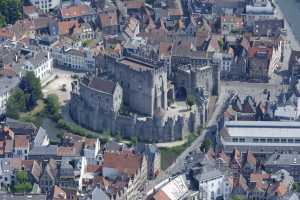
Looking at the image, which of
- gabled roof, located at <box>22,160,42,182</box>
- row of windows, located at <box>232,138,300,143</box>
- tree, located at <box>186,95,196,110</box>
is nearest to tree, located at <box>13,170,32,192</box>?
gabled roof, located at <box>22,160,42,182</box>

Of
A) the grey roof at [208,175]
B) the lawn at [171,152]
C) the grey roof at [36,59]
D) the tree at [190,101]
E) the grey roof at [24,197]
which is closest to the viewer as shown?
the grey roof at [24,197]

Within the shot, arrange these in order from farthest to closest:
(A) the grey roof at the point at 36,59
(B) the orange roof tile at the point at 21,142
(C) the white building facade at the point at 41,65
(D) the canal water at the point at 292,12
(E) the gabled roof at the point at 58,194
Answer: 1. (D) the canal water at the point at 292,12
2. (A) the grey roof at the point at 36,59
3. (C) the white building facade at the point at 41,65
4. (B) the orange roof tile at the point at 21,142
5. (E) the gabled roof at the point at 58,194

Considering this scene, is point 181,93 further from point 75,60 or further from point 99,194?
point 99,194

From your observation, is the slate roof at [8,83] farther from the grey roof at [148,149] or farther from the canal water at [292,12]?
the canal water at [292,12]

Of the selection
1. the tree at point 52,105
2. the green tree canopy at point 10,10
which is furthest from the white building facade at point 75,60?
the green tree canopy at point 10,10

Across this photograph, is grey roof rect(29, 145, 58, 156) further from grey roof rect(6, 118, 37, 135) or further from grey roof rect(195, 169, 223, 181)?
grey roof rect(195, 169, 223, 181)

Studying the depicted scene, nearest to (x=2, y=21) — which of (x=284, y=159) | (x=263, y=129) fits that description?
(x=263, y=129)
